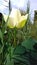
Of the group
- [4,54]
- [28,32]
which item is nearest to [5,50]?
[4,54]

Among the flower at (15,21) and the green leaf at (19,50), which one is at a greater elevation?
the flower at (15,21)

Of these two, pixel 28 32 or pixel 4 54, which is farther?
pixel 28 32

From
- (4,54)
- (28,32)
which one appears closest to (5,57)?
(4,54)

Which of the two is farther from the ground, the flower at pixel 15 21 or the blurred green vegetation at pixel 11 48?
the flower at pixel 15 21

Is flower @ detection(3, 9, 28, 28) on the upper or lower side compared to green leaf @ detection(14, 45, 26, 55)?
upper

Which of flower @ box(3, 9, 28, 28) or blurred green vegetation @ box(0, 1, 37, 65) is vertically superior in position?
flower @ box(3, 9, 28, 28)

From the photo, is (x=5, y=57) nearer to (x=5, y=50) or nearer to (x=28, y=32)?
(x=5, y=50)

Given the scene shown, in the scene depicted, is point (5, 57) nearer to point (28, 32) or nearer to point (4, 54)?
point (4, 54)
